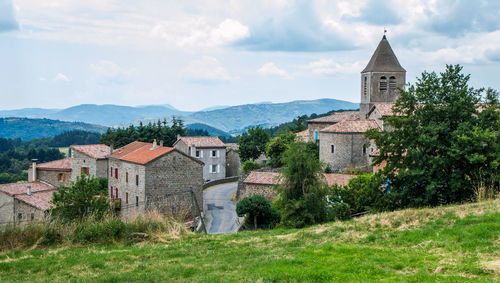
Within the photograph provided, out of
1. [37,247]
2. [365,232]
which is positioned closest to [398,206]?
[365,232]

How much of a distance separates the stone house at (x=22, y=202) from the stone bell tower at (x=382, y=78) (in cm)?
3719

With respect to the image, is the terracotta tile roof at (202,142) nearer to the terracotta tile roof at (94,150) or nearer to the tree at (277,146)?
the tree at (277,146)

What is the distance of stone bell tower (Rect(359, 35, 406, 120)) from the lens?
51531mm

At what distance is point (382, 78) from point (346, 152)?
1642cm

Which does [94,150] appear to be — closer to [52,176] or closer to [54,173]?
[54,173]

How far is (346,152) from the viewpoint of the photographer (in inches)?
1586

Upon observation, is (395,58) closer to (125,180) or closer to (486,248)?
(125,180)

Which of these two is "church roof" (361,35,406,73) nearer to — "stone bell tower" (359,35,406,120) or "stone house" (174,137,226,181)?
"stone bell tower" (359,35,406,120)

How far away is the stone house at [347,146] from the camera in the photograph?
40.0m

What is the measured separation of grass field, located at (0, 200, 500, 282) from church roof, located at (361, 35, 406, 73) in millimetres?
41446

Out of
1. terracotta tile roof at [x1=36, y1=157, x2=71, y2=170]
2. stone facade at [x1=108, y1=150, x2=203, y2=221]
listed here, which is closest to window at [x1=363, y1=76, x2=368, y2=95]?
stone facade at [x1=108, y1=150, x2=203, y2=221]

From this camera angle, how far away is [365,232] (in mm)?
11578

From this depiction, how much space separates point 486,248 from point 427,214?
3.73m

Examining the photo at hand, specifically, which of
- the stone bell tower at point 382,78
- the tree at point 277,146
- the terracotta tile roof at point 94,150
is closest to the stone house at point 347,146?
the tree at point 277,146
